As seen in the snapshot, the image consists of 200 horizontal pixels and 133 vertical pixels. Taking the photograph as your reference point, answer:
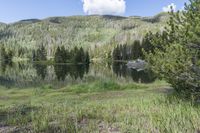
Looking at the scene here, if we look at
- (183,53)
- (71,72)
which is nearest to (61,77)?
(71,72)

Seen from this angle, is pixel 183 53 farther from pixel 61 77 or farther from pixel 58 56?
pixel 58 56

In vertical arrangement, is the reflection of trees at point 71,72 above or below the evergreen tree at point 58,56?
below

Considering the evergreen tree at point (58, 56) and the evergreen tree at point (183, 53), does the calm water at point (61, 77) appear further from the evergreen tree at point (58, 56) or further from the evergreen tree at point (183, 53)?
the evergreen tree at point (58, 56)

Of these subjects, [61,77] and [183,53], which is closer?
[183,53]

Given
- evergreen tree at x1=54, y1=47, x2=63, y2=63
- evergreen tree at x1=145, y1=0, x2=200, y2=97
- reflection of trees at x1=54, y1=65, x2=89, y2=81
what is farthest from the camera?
evergreen tree at x1=54, y1=47, x2=63, y2=63

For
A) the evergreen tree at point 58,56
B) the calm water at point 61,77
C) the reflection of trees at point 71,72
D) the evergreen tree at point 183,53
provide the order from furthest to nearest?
the evergreen tree at point 58,56 → the reflection of trees at point 71,72 → the calm water at point 61,77 → the evergreen tree at point 183,53

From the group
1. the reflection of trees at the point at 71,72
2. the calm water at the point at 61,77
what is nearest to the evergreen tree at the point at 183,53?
the calm water at the point at 61,77

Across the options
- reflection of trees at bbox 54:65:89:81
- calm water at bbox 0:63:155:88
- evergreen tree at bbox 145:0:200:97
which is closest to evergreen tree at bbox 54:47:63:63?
reflection of trees at bbox 54:65:89:81

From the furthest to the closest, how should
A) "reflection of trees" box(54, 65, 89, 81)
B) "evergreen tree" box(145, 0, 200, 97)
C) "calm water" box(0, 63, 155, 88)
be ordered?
"reflection of trees" box(54, 65, 89, 81) < "calm water" box(0, 63, 155, 88) < "evergreen tree" box(145, 0, 200, 97)

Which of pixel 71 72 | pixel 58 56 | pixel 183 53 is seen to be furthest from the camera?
pixel 58 56

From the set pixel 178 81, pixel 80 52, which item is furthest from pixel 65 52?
pixel 178 81

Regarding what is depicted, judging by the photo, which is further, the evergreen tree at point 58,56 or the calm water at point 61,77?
the evergreen tree at point 58,56

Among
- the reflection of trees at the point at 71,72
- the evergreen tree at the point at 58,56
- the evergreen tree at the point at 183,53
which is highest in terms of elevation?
the evergreen tree at the point at 183,53

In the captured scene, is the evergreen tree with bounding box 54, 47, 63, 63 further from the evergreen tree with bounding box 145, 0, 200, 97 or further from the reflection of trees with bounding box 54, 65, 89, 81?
the evergreen tree with bounding box 145, 0, 200, 97
